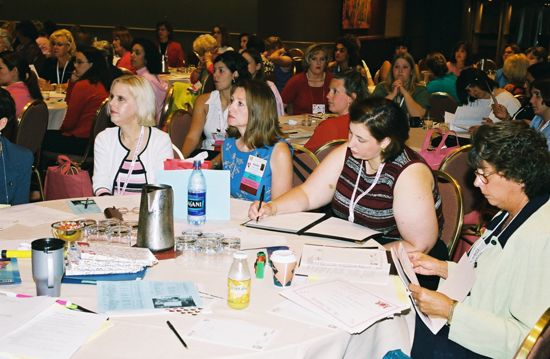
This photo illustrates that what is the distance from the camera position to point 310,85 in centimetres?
693

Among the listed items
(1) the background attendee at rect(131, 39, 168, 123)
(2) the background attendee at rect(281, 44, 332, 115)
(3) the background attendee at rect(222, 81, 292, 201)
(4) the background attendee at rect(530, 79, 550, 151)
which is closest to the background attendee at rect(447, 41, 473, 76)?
(2) the background attendee at rect(281, 44, 332, 115)

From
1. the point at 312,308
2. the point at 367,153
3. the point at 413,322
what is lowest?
the point at 413,322

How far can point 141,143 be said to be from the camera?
361 centimetres

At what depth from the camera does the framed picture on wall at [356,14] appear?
16.4m

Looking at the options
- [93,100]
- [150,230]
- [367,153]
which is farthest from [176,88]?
[150,230]

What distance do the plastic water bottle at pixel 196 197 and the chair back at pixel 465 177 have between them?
1.83m

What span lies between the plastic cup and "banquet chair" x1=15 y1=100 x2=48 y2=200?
3.27 m

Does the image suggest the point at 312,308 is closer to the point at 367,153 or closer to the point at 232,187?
the point at 367,153

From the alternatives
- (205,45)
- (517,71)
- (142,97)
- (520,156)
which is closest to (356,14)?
(205,45)

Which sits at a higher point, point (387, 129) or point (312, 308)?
point (387, 129)

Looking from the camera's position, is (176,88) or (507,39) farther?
(507,39)

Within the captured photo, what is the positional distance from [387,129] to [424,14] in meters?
14.9

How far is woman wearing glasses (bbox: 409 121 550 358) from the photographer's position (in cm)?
202

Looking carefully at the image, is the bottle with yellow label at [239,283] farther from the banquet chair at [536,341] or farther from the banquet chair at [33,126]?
the banquet chair at [33,126]
